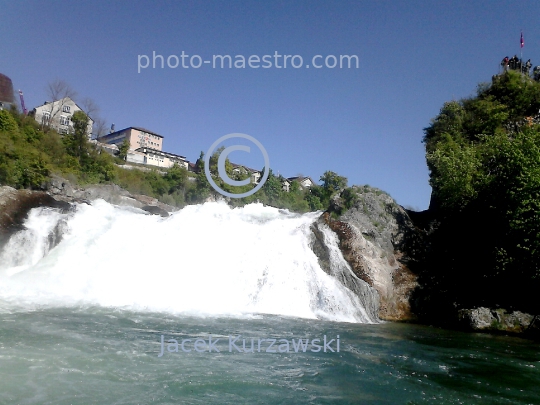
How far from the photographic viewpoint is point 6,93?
36875mm

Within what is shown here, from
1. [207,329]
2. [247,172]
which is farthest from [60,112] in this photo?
[207,329]

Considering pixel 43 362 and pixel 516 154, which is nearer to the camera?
pixel 43 362

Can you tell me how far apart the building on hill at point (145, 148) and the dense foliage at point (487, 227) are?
43375mm

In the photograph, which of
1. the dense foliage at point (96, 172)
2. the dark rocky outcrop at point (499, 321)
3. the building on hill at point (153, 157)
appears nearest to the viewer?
the dark rocky outcrop at point (499, 321)

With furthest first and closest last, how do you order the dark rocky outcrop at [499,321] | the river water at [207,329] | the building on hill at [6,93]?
the building on hill at [6,93] < the dark rocky outcrop at [499,321] < the river water at [207,329]

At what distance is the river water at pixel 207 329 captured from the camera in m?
6.51

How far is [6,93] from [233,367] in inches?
1550

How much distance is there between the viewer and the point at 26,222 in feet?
62.8

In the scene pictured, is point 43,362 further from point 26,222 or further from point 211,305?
point 26,222

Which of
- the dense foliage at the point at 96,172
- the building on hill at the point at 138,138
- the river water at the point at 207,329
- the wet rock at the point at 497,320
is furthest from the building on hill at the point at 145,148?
the wet rock at the point at 497,320

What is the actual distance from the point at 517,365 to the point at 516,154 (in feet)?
26.7

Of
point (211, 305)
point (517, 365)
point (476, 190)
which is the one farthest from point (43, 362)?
point (476, 190)

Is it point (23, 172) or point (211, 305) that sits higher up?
point (23, 172)

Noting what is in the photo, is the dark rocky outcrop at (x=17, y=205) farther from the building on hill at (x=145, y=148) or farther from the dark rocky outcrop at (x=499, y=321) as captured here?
the building on hill at (x=145, y=148)
